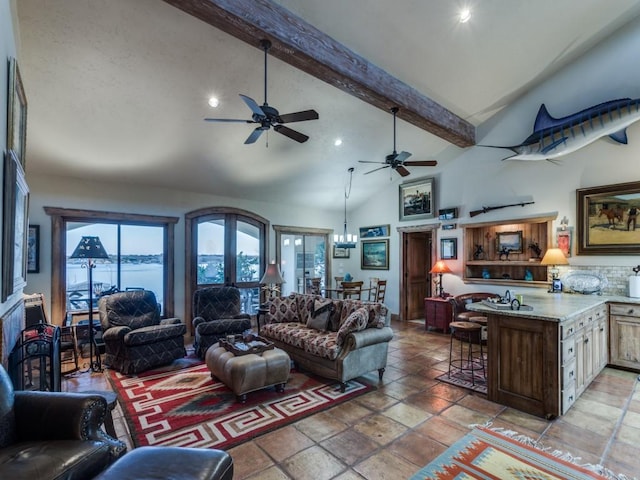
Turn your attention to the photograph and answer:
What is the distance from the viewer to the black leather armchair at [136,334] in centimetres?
432

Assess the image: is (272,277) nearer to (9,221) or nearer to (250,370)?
(250,370)

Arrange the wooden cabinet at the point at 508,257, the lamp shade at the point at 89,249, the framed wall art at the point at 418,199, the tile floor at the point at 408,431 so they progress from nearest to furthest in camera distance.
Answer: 1. the tile floor at the point at 408,431
2. the lamp shade at the point at 89,249
3. the wooden cabinet at the point at 508,257
4. the framed wall art at the point at 418,199

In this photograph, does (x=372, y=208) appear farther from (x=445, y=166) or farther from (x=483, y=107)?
(x=483, y=107)

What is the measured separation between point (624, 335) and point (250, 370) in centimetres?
489

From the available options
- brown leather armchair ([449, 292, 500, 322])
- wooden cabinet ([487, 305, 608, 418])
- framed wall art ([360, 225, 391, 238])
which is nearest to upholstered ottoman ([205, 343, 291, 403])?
wooden cabinet ([487, 305, 608, 418])

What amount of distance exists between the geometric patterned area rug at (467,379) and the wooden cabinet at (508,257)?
2.43 m

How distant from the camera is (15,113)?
8.57 ft

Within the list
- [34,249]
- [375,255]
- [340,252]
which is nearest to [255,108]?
[34,249]

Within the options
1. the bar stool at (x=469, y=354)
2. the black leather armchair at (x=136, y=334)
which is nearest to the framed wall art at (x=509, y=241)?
the bar stool at (x=469, y=354)

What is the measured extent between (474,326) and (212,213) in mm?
5288

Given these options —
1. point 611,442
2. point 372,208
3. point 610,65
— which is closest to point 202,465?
point 611,442

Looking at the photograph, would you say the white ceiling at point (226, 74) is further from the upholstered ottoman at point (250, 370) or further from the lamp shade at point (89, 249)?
the upholstered ottoman at point (250, 370)

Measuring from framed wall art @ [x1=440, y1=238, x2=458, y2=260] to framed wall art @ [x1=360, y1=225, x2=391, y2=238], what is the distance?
1.51 meters

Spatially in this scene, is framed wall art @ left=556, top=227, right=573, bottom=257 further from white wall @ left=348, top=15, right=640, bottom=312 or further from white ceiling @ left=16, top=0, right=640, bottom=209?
white ceiling @ left=16, top=0, right=640, bottom=209
